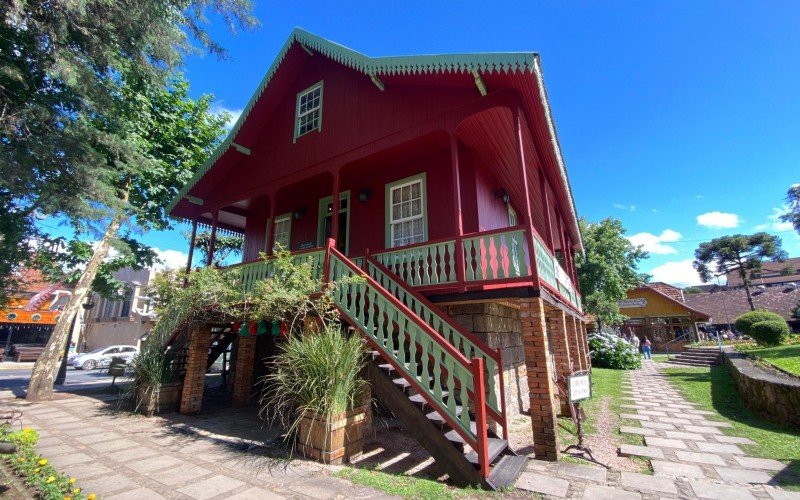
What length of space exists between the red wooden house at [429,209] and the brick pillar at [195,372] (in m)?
0.06

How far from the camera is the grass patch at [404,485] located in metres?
3.70

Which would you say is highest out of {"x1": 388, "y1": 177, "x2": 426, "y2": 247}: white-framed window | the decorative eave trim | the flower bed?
the decorative eave trim

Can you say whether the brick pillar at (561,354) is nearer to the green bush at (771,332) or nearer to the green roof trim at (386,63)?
the green roof trim at (386,63)

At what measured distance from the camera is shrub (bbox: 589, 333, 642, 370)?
59.4 ft

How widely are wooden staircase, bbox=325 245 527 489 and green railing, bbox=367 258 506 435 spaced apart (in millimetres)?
15

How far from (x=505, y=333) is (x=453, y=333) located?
236 cm

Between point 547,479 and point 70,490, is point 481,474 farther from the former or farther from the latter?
point 70,490

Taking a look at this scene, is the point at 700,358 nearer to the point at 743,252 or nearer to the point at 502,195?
the point at 502,195

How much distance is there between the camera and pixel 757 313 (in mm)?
19594

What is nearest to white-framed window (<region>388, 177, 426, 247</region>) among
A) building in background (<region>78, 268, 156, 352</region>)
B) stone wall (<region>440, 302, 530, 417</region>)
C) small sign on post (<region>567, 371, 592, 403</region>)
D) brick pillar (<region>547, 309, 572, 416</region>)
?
stone wall (<region>440, 302, 530, 417</region>)

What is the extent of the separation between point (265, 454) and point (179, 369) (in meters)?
4.49

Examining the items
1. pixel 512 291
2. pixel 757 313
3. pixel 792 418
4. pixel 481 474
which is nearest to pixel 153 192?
pixel 512 291

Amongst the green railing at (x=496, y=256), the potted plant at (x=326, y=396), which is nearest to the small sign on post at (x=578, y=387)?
the green railing at (x=496, y=256)

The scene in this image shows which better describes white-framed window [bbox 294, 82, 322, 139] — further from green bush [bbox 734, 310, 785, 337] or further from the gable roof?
green bush [bbox 734, 310, 785, 337]
